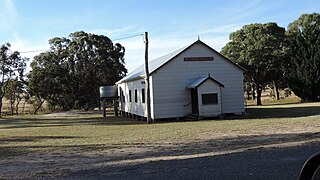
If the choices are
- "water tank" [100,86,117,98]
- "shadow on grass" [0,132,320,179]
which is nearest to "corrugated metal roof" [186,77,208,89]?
"shadow on grass" [0,132,320,179]

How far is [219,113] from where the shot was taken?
2748cm

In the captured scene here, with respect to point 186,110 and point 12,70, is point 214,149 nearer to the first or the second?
point 186,110

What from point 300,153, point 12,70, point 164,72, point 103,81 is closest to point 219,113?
point 164,72

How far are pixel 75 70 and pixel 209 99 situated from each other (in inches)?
1146

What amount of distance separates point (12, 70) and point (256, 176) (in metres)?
49.2

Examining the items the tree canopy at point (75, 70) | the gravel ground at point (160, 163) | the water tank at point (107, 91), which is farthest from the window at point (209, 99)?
the tree canopy at point (75, 70)

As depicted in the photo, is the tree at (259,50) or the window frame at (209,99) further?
the tree at (259,50)

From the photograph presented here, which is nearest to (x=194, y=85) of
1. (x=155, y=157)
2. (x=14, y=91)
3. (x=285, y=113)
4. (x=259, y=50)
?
(x=285, y=113)

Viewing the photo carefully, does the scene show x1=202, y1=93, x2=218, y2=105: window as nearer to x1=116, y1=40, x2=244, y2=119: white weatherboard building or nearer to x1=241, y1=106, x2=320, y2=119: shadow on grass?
x1=116, y1=40, x2=244, y2=119: white weatherboard building

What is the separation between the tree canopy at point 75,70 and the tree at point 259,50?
15731 millimetres

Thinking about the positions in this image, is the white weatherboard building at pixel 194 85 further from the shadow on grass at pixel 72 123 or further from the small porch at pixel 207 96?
the shadow on grass at pixel 72 123

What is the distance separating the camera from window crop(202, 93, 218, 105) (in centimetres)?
2727

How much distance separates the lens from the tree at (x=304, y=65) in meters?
45.9

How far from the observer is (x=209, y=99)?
90.1ft
